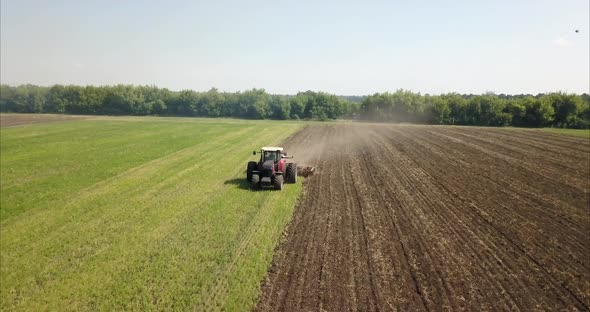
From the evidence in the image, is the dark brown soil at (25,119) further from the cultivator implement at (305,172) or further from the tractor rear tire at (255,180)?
the tractor rear tire at (255,180)

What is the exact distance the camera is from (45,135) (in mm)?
42750

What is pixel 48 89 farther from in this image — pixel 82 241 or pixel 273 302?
pixel 273 302

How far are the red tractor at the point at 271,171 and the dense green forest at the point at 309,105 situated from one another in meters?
57.0

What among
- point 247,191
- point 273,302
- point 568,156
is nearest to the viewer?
point 273,302

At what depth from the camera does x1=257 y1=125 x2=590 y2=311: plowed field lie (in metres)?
9.42

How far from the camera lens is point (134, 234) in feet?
43.9

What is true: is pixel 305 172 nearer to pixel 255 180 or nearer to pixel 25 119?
pixel 255 180

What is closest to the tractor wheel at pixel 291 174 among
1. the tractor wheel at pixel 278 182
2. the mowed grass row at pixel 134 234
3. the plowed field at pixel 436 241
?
the mowed grass row at pixel 134 234

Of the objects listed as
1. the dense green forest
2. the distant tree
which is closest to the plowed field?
the dense green forest

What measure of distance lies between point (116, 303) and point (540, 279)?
432 inches

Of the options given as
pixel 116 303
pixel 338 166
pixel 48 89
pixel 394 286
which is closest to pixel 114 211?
pixel 116 303

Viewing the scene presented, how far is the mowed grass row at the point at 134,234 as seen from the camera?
9.51 meters

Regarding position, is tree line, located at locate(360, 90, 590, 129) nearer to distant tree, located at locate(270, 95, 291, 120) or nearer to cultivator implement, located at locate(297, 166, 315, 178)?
distant tree, located at locate(270, 95, 291, 120)

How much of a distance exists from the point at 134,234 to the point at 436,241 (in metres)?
10.4
